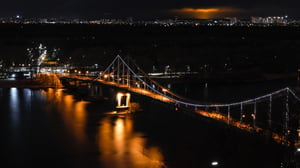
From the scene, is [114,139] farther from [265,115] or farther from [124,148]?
[265,115]

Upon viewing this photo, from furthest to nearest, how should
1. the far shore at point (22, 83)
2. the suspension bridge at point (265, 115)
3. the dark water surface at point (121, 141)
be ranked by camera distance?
the far shore at point (22, 83) < the suspension bridge at point (265, 115) < the dark water surface at point (121, 141)

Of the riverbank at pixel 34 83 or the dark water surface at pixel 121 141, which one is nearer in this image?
the dark water surface at pixel 121 141

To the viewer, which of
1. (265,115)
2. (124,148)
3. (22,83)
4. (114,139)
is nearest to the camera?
(124,148)

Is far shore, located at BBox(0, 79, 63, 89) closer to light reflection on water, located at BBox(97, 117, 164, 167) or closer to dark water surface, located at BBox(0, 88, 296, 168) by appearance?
dark water surface, located at BBox(0, 88, 296, 168)

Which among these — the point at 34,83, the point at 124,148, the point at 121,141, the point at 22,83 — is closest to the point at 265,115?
the point at 121,141

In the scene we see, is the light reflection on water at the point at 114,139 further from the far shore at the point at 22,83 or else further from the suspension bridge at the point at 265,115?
the far shore at the point at 22,83

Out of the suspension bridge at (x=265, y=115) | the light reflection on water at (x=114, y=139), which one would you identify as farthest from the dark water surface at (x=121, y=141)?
the suspension bridge at (x=265, y=115)

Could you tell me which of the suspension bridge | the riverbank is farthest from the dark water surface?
the riverbank

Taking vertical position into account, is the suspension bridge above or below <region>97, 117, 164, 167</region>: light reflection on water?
above

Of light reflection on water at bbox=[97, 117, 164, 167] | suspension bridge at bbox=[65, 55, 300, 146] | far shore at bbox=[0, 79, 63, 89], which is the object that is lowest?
light reflection on water at bbox=[97, 117, 164, 167]
